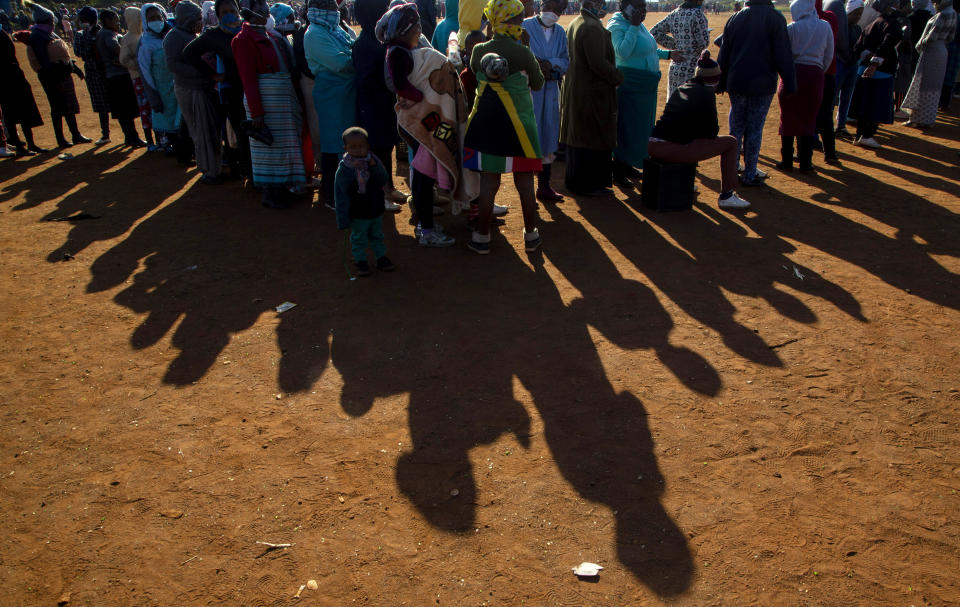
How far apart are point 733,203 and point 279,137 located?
14.7ft

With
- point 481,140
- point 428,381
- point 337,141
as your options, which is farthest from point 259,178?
point 428,381

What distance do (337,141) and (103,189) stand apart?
334cm

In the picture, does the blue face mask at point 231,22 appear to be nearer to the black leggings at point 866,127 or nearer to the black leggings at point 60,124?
the black leggings at point 60,124

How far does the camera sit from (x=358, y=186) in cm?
483

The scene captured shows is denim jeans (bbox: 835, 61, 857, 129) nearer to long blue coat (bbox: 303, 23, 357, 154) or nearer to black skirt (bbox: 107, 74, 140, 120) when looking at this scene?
long blue coat (bbox: 303, 23, 357, 154)

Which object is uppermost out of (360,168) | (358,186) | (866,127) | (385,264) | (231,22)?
(231,22)

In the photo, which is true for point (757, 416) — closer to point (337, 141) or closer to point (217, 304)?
point (217, 304)

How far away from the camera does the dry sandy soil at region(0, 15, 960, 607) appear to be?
2639mm

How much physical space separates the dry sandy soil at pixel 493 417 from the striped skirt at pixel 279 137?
3.19 ft

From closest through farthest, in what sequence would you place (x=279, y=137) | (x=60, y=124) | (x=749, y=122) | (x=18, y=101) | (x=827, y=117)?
(x=279, y=137) < (x=749, y=122) < (x=827, y=117) < (x=18, y=101) < (x=60, y=124)

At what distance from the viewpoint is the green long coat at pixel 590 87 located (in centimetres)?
623

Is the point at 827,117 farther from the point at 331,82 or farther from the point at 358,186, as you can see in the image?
the point at 358,186

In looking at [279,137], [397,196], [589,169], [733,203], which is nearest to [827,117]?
[733,203]

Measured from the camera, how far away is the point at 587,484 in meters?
3.03
